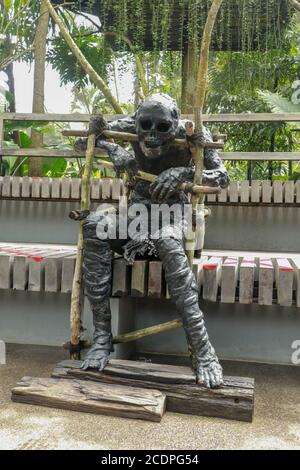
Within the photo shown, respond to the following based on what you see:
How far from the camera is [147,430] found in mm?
1367

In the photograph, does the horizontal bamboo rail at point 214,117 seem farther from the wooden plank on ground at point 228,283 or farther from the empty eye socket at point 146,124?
the wooden plank on ground at point 228,283

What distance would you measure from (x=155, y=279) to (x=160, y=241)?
0.22m

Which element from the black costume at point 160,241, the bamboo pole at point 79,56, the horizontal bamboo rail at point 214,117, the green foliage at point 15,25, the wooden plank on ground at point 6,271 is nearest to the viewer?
→ the black costume at point 160,241

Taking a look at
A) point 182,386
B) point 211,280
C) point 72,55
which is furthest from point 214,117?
point 72,55

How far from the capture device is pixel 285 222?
3436 mm

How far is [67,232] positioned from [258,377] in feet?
A: 7.39

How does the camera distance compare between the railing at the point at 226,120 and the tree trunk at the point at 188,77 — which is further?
the tree trunk at the point at 188,77

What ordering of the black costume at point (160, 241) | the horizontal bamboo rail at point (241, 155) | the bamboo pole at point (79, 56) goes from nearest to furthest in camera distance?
the black costume at point (160, 241)
the bamboo pole at point (79, 56)
the horizontal bamboo rail at point (241, 155)

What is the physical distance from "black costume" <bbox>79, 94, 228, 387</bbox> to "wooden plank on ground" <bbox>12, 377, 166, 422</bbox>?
0.39 feet

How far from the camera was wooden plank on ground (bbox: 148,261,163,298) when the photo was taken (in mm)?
1864

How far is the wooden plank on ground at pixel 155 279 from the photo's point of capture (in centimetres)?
186

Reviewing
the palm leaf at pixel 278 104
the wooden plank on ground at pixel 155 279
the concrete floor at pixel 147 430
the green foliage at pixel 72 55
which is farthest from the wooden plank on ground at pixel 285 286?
the green foliage at pixel 72 55

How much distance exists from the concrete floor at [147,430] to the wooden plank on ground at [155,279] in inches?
21.0

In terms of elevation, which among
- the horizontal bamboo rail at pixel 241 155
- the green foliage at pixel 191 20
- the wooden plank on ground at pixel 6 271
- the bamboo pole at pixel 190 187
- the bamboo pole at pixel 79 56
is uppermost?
the green foliage at pixel 191 20
